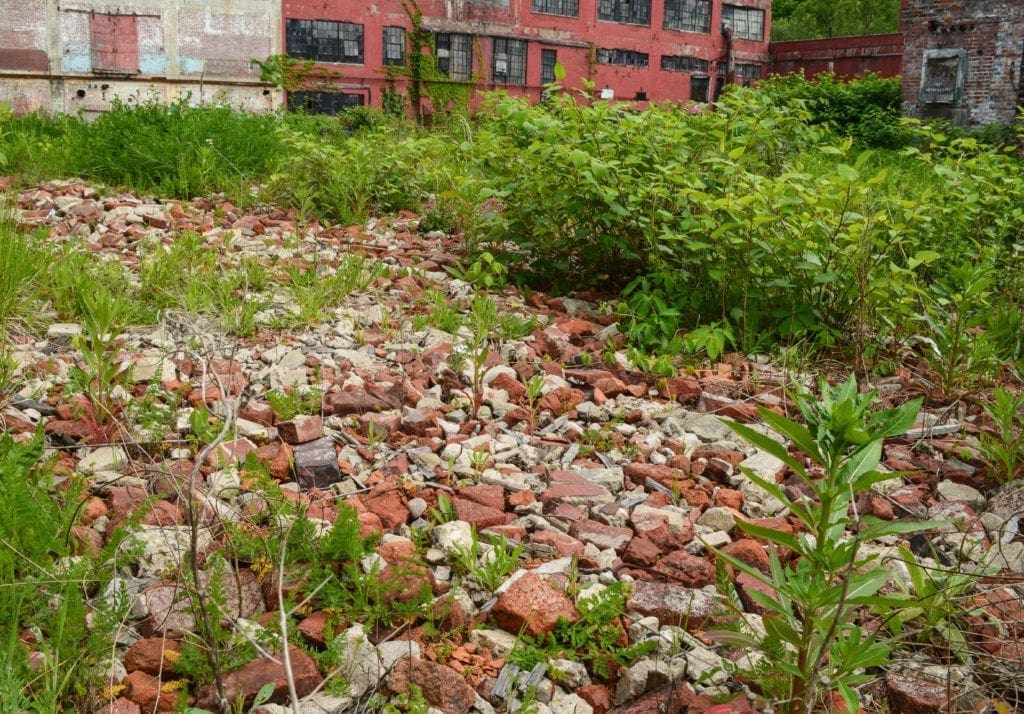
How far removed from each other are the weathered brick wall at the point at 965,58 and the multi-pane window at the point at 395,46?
12072 mm

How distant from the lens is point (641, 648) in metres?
2.26

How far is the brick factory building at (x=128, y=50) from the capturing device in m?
18.4

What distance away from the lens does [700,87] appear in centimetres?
3012

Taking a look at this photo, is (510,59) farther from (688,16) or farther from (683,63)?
(688,16)

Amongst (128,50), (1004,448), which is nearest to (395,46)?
(128,50)

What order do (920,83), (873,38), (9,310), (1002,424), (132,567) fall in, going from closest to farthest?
(132,567) < (1002,424) < (9,310) < (920,83) < (873,38)

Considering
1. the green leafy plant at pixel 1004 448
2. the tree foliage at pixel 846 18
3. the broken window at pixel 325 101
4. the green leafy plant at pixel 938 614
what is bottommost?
the green leafy plant at pixel 938 614

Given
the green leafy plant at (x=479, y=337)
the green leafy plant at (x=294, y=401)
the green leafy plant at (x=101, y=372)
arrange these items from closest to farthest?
the green leafy plant at (x=101, y=372) < the green leafy plant at (x=294, y=401) < the green leafy plant at (x=479, y=337)

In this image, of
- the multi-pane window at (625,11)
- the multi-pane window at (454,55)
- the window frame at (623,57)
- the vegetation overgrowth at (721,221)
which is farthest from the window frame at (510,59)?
the vegetation overgrowth at (721,221)

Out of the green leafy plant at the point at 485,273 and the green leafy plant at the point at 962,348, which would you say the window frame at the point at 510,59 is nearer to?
the green leafy plant at the point at 485,273

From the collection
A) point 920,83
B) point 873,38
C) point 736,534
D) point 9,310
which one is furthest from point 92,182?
point 873,38

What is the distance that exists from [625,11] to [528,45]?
4.02 m

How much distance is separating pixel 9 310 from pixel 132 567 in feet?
7.14

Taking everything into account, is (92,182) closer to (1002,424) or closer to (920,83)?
(1002,424)
